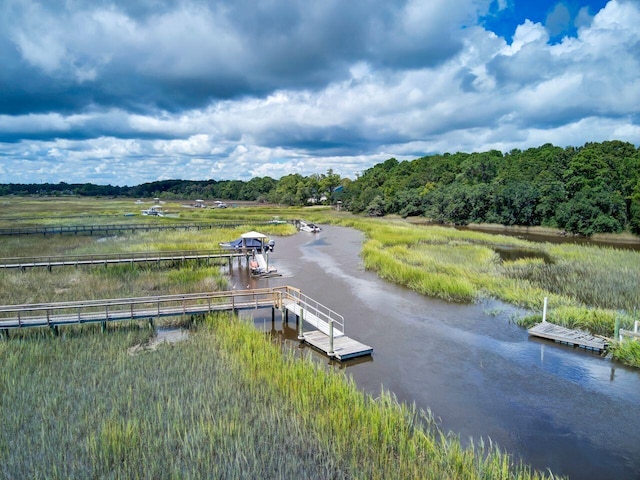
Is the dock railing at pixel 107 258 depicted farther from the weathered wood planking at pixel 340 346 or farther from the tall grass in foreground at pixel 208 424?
the weathered wood planking at pixel 340 346

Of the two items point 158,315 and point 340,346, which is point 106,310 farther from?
point 340,346

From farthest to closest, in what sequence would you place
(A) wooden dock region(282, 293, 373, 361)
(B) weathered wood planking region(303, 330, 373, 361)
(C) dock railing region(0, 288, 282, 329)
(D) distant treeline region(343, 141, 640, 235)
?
1. (D) distant treeline region(343, 141, 640, 235)
2. (C) dock railing region(0, 288, 282, 329)
3. (A) wooden dock region(282, 293, 373, 361)
4. (B) weathered wood planking region(303, 330, 373, 361)

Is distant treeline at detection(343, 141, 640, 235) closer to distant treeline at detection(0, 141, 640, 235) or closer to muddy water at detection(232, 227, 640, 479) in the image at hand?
distant treeline at detection(0, 141, 640, 235)

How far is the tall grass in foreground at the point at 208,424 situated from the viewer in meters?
8.21

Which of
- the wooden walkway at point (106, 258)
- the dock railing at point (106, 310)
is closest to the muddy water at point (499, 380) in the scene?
the dock railing at point (106, 310)

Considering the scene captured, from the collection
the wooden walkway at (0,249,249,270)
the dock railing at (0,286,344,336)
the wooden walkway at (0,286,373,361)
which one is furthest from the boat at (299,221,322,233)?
the wooden walkway at (0,286,373,361)

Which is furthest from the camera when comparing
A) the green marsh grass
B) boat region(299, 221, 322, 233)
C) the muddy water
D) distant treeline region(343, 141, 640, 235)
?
boat region(299, 221, 322, 233)

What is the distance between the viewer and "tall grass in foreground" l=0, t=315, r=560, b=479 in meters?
8.21

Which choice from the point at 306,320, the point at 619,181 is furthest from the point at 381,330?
the point at 619,181

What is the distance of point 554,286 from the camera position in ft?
78.4

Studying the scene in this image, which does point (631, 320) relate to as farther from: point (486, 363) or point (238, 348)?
point (238, 348)

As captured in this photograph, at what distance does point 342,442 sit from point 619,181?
227ft

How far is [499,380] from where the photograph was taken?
13.5 meters

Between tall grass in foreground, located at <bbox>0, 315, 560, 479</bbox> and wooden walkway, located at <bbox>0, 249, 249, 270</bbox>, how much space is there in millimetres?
16248
